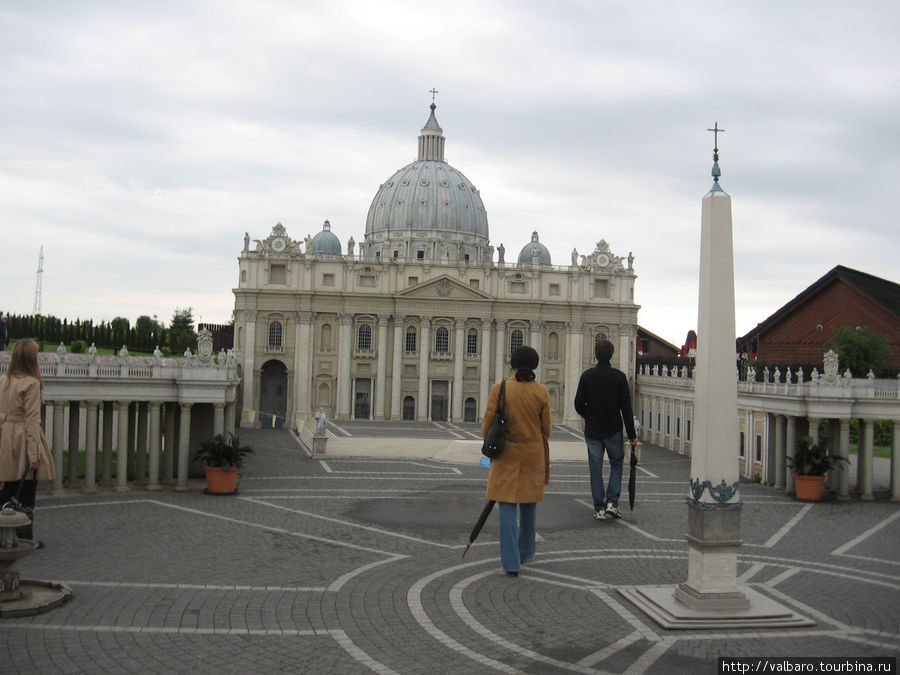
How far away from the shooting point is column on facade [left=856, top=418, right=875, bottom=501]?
28.0 m

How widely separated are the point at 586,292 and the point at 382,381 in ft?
59.6

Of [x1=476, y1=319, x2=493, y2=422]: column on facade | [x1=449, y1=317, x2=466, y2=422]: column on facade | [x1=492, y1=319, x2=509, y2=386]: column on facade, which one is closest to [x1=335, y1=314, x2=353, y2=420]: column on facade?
[x1=449, y1=317, x2=466, y2=422]: column on facade

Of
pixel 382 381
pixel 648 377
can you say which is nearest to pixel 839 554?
pixel 648 377

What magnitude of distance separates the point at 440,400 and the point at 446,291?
885cm

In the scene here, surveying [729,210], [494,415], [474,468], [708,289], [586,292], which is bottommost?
[474,468]

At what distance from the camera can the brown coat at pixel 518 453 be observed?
13422 millimetres

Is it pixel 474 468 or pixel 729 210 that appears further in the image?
pixel 474 468

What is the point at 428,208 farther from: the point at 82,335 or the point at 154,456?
the point at 154,456

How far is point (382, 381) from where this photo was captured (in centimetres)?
7025

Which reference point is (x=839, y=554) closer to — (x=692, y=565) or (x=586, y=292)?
(x=692, y=565)

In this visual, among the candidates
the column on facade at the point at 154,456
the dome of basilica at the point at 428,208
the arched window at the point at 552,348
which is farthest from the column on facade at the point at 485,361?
the column on facade at the point at 154,456

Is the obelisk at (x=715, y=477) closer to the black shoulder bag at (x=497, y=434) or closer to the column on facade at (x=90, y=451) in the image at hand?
the black shoulder bag at (x=497, y=434)

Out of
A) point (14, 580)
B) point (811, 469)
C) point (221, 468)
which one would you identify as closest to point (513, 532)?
point (14, 580)

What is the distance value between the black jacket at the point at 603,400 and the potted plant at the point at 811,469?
36.3 feet
